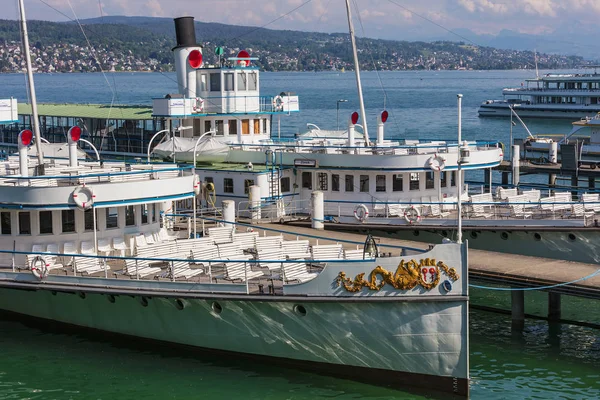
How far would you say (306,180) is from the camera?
36.6 metres

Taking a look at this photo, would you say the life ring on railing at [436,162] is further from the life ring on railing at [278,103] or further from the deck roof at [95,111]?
the deck roof at [95,111]

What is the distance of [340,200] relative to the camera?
35.7 m

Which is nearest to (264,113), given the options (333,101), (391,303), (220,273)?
(220,273)

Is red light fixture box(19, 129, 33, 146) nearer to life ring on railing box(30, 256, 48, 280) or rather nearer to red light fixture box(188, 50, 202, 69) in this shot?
life ring on railing box(30, 256, 48, 280)

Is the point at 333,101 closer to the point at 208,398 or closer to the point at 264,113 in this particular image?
the point at 264,113

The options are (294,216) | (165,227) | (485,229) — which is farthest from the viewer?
(294,216)

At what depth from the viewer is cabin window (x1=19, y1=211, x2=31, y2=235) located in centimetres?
2573

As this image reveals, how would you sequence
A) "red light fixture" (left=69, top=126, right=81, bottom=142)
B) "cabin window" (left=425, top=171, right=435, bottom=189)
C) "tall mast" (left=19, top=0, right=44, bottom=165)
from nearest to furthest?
1. "tall mast" (left=19, top=0, right=44, bottom=165)
2. "red light fixture" (left=69, top=126, right=81, bottom=142)
3. "cabin window" (left=425, top=171, right=435, bottom=189)

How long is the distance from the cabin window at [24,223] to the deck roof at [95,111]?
27022 millimetres

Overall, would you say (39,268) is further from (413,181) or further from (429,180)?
(429,180)

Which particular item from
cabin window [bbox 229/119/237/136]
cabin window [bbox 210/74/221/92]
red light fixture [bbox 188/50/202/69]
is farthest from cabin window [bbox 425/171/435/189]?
red light fixture [bbox 188/50/202/69]

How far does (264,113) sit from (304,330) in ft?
61.5

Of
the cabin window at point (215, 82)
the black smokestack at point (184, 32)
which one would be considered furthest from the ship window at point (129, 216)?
the black smokestack at point (184, 32)

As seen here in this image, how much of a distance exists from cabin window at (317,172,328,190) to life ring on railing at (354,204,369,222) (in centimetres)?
244
